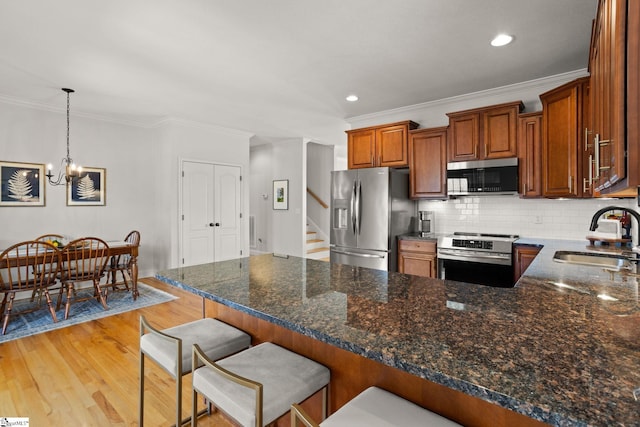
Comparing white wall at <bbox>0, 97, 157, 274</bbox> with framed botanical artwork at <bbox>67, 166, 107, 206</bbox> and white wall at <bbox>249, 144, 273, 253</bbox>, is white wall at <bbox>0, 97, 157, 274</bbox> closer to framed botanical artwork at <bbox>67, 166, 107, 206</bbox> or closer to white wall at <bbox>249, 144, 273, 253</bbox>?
framed botanical artwork at <bbox>67, 166, 107, 206</bbox>

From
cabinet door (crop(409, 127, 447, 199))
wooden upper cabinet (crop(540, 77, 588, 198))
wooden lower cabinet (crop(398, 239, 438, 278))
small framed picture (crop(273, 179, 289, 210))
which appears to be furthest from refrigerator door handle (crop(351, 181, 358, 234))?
small framed picture (crop(273, 179, 289, 210))

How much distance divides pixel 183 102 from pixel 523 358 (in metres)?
4.60

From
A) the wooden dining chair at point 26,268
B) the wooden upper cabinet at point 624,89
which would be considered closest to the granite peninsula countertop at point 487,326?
the wooden upper cabinet at point 624,89

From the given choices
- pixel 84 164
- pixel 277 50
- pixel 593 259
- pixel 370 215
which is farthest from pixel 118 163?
pixel 593 259

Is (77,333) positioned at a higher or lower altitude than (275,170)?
lower

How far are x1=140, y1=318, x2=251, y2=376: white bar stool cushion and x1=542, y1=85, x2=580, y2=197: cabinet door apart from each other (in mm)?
3083

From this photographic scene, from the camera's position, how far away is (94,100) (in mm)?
4262

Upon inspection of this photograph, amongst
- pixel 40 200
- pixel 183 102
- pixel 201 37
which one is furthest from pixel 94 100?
pixel 201 37

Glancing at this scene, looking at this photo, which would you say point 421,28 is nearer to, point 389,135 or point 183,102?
point 389,135

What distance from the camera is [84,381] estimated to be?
2.37 metres

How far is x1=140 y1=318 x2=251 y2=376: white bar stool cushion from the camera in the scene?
142cm

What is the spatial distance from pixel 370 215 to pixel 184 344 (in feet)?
9.68

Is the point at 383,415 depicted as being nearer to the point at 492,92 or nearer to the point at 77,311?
the point at 492,92

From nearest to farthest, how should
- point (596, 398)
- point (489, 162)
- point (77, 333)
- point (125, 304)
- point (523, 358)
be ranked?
point (596, 398), point (523, 358), point (77, 333), point (489, 162), point (125, 304)
